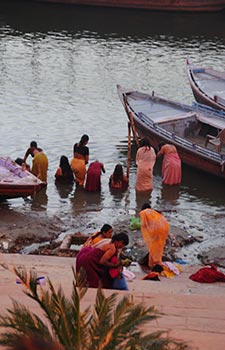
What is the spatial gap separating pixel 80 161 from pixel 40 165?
0.76m

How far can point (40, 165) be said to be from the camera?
16.1 metres

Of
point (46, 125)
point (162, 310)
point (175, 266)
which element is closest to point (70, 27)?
point (46, 125)

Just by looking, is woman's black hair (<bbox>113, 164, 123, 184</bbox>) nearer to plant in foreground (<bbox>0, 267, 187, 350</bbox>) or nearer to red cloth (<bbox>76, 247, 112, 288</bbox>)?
red cloth (<bbox>76, 247, 112, 288</bbox>)

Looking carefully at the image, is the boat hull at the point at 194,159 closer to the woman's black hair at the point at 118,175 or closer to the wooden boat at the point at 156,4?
the woman's black hair at the point at 118,175

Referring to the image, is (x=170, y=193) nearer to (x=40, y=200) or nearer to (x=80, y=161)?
(x=80, y=161)

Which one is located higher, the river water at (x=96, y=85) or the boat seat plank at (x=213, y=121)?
the boat seat plank at (x=213, y=121)

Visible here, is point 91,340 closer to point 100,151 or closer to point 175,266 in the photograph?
point 175,266

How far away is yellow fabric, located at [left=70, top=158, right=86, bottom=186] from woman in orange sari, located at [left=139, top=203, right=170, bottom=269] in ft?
13.2

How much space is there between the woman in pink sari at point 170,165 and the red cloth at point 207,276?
5.24 m

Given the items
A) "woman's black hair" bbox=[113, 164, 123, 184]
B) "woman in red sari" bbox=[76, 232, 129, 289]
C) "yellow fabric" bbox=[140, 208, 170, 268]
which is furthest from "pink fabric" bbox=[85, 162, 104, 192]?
"woman in red sari" bbox=[76, 232, 129, 289]

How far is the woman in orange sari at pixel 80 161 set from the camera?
16281 millimetres

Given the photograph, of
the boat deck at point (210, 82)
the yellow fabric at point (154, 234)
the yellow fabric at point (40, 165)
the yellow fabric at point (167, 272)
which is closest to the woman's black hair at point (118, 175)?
the yellow fabric at point (40, 165)

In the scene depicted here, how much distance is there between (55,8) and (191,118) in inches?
964

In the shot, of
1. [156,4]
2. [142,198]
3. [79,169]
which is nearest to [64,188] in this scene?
[79,169]
